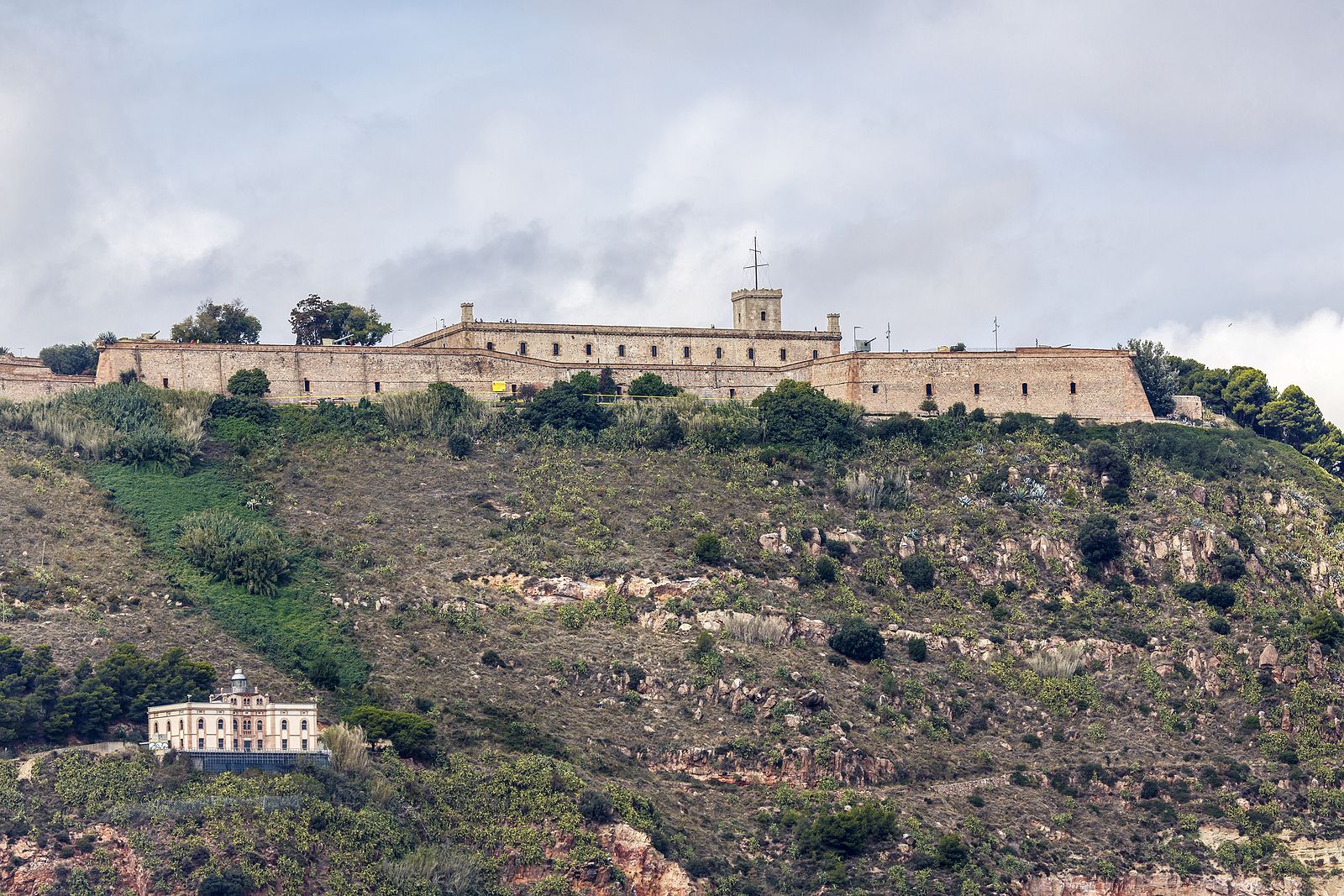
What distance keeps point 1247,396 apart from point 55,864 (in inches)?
2569

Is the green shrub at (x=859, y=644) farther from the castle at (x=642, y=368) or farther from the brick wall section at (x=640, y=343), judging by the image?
the brick wall section at (x=640, y=343)

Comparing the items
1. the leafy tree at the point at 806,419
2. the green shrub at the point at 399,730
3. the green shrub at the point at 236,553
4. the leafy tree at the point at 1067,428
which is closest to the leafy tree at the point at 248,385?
the green shrub at the point at 236,553

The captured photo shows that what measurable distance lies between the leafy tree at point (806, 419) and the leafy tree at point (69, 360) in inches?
1246

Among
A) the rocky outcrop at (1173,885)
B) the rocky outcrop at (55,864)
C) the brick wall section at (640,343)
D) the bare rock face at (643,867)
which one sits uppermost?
the brick wall section at (640,343)

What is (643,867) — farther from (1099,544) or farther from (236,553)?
(1099,544)

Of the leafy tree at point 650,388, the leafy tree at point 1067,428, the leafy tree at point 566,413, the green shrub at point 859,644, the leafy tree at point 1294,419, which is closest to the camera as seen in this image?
the green shrub at point 859,644

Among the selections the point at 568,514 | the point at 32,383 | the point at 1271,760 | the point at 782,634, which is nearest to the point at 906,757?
the point at 782,634

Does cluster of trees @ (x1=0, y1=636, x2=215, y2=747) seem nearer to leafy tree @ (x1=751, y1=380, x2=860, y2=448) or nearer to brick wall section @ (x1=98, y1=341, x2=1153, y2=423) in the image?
brick wall section @ (x1=98, y1=341, x2=1153, y2=423)

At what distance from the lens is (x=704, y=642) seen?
77875 millimetres

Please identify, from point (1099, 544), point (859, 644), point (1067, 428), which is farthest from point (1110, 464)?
point (859, 644)

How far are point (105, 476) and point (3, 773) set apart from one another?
25147mm

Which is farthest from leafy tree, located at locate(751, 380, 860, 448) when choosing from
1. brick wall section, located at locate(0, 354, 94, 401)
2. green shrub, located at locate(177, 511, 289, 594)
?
brick wall section, located at locate(0, 354, 94, 401)

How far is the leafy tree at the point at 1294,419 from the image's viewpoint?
107 metres

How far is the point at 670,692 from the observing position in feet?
249
